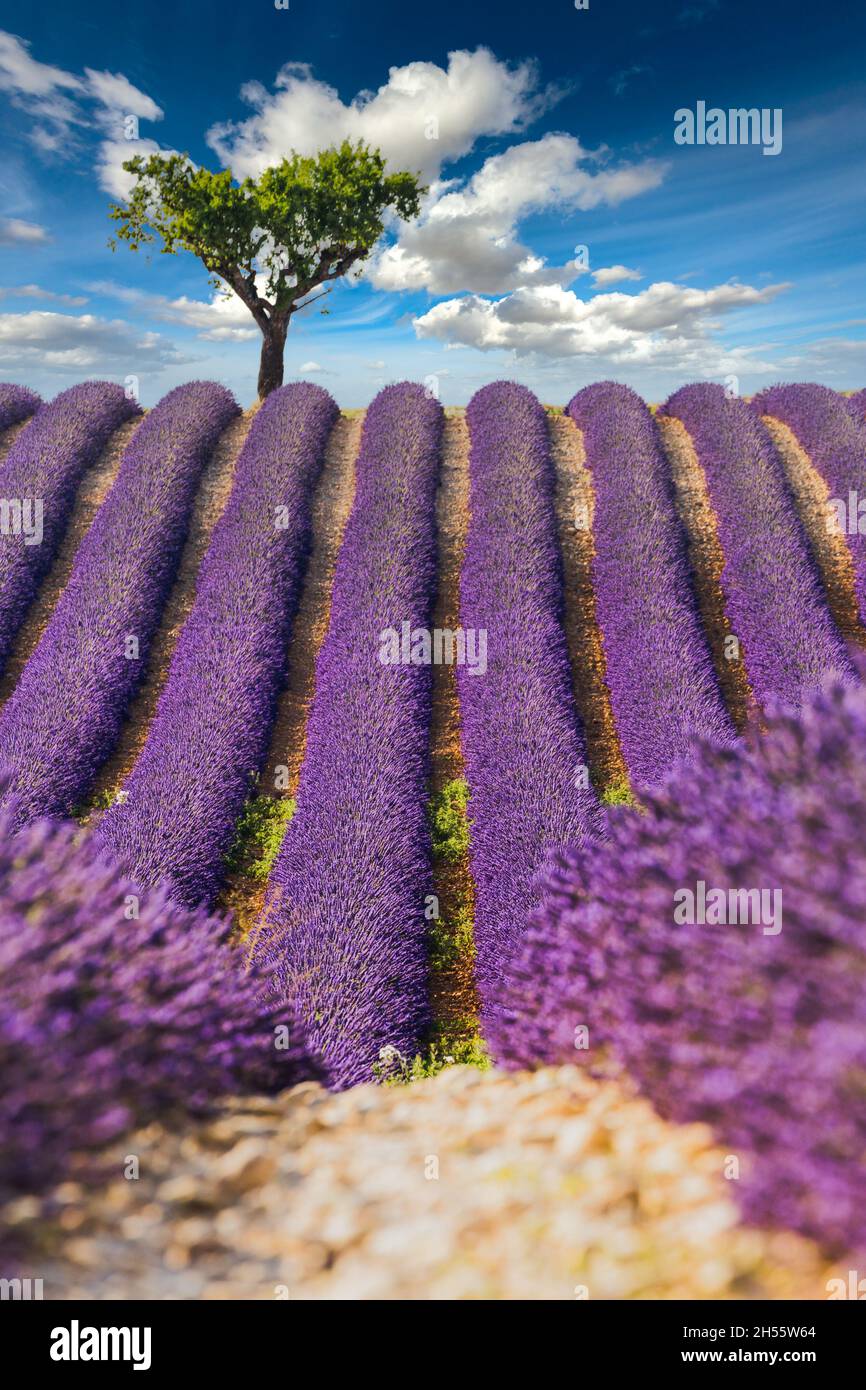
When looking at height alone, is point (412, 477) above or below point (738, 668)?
above

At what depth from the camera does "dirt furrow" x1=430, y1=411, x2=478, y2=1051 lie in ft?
19.6

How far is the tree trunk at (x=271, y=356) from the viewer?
19.1 meters

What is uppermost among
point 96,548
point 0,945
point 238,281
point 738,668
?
point 238,281

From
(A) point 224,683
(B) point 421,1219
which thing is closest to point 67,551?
(A) point 224,683

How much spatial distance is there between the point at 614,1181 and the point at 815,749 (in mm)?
1794

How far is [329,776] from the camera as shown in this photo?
24.9 feet

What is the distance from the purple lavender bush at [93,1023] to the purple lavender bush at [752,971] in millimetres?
1435

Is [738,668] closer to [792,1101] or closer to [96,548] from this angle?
[792,1101]

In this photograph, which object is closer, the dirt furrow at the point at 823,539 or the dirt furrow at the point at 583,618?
the dirt furrow at the point at 583,618

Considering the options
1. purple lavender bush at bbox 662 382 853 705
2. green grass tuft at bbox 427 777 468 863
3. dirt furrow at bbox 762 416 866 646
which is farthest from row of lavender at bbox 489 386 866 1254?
dirt furrow at bbox 762 416 866 646

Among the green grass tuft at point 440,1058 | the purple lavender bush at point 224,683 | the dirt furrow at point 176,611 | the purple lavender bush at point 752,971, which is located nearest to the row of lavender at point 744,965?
the purple lavender bush at point 752,971

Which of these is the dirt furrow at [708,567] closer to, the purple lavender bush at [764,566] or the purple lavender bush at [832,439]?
the purple lavender bush at [764,566]

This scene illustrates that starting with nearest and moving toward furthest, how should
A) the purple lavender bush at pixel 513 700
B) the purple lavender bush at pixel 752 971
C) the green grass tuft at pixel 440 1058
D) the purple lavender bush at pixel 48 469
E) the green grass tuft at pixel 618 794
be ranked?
the purple lavender bush at pixel 752 971, the green grass tuft at pixel 440 1058, the purple lavender bush at pixel 513 700, the green grass tuft at pixel 618 794, the purple lavender bush at pixel 48 469
